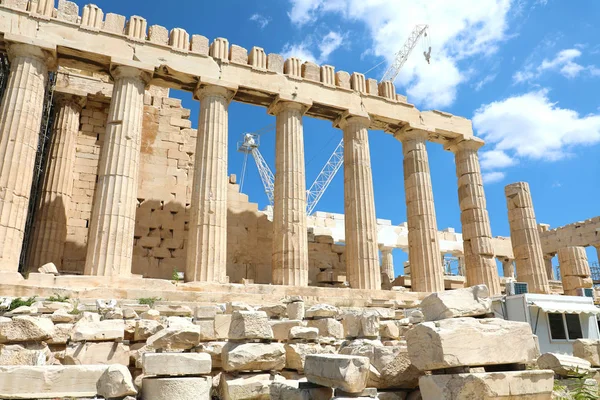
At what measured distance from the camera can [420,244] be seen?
19328mm

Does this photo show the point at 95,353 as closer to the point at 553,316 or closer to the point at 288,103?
the point at 553,316

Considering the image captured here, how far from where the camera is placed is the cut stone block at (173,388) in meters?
5.74

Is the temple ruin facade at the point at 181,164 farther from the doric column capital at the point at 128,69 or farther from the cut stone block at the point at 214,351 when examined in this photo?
the cut stone block at the point at 214,351

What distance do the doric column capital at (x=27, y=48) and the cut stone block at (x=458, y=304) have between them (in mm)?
14414

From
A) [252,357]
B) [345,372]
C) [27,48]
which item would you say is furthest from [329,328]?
[27,48]

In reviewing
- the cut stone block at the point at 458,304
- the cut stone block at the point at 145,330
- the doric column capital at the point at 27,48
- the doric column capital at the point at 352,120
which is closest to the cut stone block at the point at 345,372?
the cut stone block at the point at 458,304

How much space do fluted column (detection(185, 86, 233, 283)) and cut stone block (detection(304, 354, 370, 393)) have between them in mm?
10319

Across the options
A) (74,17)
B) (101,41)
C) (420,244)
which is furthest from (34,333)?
(420,244)

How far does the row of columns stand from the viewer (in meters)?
14.1

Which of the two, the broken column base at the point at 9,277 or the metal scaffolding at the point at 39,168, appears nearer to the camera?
the broken column base at the point at 9,277

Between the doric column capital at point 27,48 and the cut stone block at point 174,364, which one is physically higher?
the doric column capital at point 27,48

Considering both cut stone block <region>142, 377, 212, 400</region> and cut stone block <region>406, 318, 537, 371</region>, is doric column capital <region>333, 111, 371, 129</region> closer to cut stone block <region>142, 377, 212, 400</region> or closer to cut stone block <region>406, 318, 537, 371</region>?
cut stone block <region>406, 318, 537, 371</region>

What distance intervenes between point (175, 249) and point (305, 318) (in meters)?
9.98

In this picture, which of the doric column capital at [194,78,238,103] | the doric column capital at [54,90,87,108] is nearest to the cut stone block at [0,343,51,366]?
the doric column capital at [194,78,238,103]
